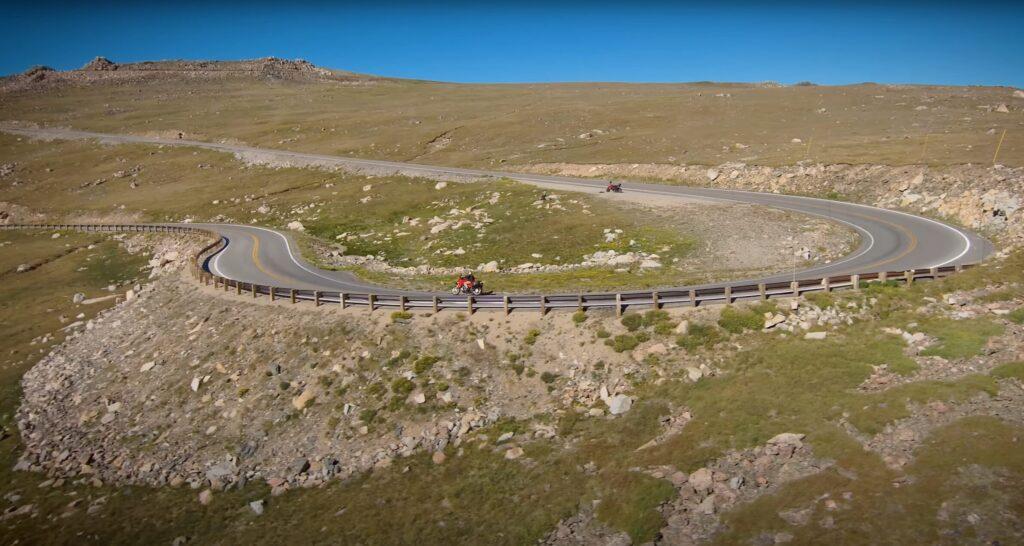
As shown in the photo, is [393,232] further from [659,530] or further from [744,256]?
[659,530]

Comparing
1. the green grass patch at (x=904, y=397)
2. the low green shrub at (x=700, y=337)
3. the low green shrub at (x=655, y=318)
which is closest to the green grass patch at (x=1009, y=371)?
the green grass patch at (x=904, y=397)

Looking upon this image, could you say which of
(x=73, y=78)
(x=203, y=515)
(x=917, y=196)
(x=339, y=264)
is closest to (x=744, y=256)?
(x=917, y=196)

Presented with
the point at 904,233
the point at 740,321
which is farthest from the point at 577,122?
the point at 740,321

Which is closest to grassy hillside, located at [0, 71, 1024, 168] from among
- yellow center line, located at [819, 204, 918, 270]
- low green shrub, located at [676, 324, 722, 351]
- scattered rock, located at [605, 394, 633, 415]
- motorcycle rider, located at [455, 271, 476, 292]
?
yellow center line, located at [819, 204, 918, 270]

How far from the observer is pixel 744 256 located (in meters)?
42.7

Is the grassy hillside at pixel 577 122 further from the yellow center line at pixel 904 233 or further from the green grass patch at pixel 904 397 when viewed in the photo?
the green grass patch at pixel 904 397

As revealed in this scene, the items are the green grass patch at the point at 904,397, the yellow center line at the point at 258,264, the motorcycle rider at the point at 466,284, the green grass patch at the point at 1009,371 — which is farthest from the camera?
the yellow center line at the point at 258,264

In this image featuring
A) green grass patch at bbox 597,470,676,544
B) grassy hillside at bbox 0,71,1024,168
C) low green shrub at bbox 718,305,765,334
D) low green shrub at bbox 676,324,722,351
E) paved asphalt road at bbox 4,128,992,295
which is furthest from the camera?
grassy hillside at bbox 0,71,1024,168

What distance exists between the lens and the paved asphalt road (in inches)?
1444

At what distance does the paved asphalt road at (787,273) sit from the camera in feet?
120

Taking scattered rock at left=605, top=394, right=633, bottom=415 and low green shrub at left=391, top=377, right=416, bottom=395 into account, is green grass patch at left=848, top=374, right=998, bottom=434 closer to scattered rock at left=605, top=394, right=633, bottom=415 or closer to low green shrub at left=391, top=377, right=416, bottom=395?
scattered rock at left=605, top=394, right=633, bottom=415

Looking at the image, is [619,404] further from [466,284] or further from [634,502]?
[466,284]

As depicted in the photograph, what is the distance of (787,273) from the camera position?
3641 cm

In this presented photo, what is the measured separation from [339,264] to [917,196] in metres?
53.3
